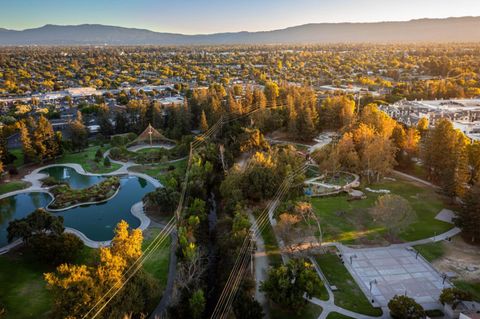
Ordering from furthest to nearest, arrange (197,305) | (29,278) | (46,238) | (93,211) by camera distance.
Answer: (93,211), (46,238), (29,278), (197,305)

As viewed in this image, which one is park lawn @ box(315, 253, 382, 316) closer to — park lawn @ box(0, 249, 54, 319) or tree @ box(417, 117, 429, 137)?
park lawn @ box(0, 249, 54, 319)

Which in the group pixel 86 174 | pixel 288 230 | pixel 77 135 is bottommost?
pixel 86 174

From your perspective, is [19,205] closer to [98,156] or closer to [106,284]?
[98,156]

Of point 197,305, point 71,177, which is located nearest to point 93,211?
point 71,177

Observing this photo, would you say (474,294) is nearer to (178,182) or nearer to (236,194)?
(236,194)

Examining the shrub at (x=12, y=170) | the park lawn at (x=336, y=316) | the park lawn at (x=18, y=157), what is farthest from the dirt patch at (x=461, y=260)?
the park lawn at (x=18, y=157)

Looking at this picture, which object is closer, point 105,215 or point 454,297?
point 454,297

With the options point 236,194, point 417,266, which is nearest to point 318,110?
point 236,194

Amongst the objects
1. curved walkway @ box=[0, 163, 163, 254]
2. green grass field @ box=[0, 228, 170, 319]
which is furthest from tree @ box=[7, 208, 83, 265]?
curved walkway @ box=[0, 163, 163, 254]

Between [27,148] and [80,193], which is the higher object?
[27,148]
